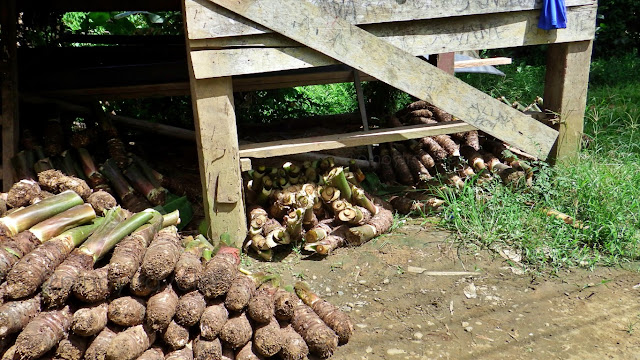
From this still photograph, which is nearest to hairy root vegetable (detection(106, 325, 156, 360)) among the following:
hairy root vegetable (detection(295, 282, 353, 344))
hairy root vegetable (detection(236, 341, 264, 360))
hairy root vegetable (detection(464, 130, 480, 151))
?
hairy root vegetable (detection(236, 341, 264, 360))

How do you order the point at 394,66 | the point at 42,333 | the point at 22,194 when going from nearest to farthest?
the point at 42,333 < the point at 22,194 < the point at 394,66

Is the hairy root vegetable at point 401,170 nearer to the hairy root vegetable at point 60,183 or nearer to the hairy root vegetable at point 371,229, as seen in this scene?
the hairy root vegetable at point 371,229

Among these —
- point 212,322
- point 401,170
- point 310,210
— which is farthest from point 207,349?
point 401,170

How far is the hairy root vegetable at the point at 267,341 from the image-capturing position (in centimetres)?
325

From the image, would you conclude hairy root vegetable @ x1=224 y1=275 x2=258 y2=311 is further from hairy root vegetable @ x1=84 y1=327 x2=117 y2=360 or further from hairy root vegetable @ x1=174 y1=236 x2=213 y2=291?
hairy root vegetable @ x1=84 y1=327 x2=117 y2=360

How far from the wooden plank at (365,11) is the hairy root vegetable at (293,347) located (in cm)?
217

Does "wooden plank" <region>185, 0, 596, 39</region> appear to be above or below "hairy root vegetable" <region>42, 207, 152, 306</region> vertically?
above

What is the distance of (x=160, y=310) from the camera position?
123 inches

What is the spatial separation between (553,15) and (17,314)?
451 cm

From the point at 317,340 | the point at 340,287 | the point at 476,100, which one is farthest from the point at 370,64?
the point at 317,340

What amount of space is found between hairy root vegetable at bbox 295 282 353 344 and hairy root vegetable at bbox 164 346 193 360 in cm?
88

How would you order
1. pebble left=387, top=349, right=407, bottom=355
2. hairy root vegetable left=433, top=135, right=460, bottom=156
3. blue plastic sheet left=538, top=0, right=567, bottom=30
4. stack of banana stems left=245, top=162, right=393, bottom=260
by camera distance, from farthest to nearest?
1. hairy root vegetable left=433, top=135, right=460, bottom=156
2. blue plastic sheet left=538, top=0, right=567, bottom=30
3. stack of banana stems left=245, top=162, right=393, bottom=260
4. pebble left=387, top=349, right=407, bottom=355

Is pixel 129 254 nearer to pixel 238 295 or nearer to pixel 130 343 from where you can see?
pixel 130 343

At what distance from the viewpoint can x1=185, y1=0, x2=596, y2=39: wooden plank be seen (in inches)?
158
